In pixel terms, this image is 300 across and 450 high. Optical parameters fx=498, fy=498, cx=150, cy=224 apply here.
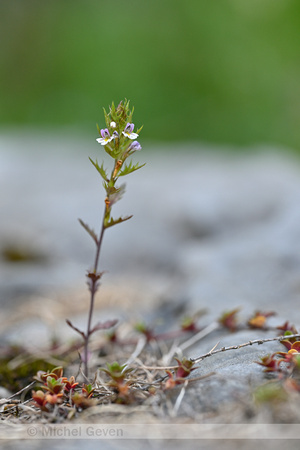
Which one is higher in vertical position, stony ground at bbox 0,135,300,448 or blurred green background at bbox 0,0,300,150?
blurred green background at bbox 0,0,300,150

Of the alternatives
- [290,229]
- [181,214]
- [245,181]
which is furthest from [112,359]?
[245,181]

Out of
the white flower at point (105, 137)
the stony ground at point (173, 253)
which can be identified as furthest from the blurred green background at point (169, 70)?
the white flower at point (105, 137)

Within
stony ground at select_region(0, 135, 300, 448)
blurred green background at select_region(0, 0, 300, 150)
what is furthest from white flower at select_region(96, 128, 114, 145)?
blurred green background at select_region(0, 0, 300, 150)

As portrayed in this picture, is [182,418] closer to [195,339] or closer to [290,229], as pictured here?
[195,339]

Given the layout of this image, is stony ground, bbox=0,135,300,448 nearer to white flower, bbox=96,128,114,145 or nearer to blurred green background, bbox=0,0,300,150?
white flower, bbox=96,128,114,145

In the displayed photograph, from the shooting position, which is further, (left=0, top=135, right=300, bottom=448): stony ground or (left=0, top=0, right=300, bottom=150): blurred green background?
Result: (left=0, top=0, right=300, bottom=150): blurred green background

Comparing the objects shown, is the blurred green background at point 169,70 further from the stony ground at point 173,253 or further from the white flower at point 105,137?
the white flower at point 105,137
